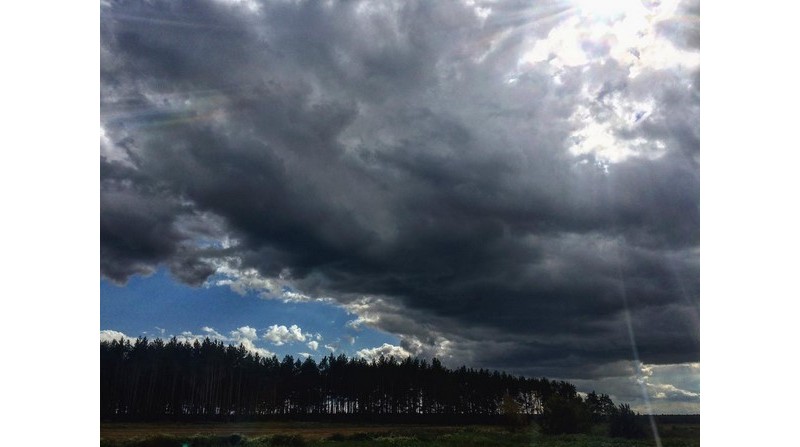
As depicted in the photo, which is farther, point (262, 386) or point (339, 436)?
point (262, 386)

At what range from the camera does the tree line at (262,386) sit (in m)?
46.5

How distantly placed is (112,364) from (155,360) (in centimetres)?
359

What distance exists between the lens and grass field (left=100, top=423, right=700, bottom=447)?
130 feet

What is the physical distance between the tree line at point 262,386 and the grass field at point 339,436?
7.30ft

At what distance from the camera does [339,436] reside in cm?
4241

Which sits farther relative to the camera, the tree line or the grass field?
the tree line

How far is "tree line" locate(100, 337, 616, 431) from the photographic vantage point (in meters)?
46.5

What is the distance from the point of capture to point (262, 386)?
4897cm

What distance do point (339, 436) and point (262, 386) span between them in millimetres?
9791

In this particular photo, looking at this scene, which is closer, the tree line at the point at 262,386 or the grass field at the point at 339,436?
the grass field at the point at 339,436

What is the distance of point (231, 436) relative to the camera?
42969 millimetres

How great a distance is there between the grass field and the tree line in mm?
2224
